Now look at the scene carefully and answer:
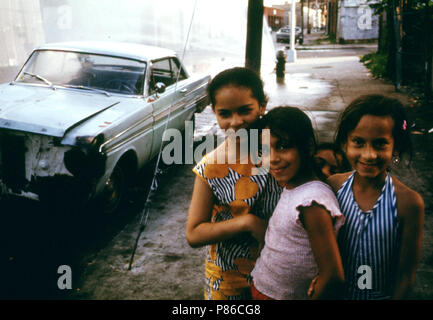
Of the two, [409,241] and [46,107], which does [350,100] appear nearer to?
[46,107]

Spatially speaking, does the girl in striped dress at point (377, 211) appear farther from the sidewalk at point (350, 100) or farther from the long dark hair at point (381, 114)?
the sidewalk at point (350, 100)

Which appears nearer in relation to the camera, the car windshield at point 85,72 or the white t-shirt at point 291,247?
the white t-shirt at point 291,247

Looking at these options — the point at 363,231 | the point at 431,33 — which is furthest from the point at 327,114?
the point at 363,231

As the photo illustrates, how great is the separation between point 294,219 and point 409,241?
0.37 m

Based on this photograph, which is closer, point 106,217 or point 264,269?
point 264,269

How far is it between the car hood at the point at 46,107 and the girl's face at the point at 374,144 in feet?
9.59

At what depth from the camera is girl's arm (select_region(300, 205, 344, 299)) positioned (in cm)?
118

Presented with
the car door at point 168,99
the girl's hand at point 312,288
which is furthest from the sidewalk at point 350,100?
the car door at point 168,99

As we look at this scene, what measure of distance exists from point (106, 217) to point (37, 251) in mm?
867

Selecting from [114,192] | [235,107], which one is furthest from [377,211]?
[114,192]

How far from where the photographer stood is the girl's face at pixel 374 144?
137 centimetres

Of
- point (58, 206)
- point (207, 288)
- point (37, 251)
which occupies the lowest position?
point (37, 251)
